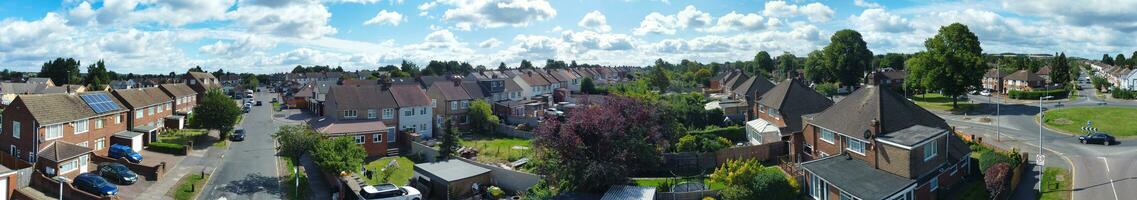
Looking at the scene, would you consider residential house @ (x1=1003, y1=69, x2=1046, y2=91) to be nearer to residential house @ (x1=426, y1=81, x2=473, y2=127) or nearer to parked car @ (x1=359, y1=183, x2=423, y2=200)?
residential house @ (x1=426, y1=81, x2=473, y2=127)

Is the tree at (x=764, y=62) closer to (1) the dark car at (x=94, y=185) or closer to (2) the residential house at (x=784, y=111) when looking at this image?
(2) the residential house at (x=784, y=111)

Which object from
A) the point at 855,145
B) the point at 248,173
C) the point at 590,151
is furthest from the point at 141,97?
the point at 855,145

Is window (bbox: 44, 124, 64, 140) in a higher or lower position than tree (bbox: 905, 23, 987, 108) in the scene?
lower

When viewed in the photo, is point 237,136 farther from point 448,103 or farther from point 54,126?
point 448,103

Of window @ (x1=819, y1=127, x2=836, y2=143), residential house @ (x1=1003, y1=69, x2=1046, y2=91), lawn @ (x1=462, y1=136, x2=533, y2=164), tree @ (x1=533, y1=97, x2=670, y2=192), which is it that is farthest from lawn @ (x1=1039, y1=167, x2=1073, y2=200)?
residential house @ (x1=1003, y1=69, x2=1046, y2=91)

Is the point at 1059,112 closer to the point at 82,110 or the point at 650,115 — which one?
the point at 650,115
